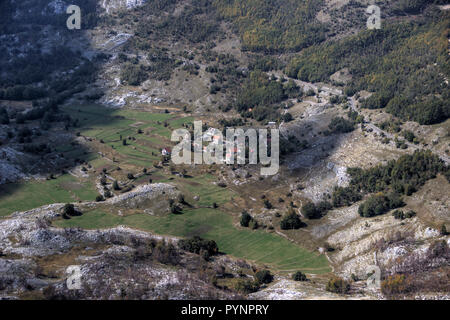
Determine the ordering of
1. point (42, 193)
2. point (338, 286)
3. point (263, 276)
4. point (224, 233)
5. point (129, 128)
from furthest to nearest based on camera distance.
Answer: point (129, 128) < point (42, 193) < point (224, 233) < point (263, 276) < point (338, 286)

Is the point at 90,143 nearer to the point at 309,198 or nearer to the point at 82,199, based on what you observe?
the point at 82,199

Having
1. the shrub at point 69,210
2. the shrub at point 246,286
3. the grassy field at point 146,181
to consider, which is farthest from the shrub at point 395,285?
the shrub at point 69,210

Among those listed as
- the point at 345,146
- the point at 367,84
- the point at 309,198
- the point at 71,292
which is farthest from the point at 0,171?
the point at 367,84

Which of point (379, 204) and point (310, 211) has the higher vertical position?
point (379, 204)

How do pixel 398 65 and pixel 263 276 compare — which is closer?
pixel 263 276

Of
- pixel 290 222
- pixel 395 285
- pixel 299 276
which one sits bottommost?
pixel 299 276

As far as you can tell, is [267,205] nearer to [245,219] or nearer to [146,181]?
[245,219]

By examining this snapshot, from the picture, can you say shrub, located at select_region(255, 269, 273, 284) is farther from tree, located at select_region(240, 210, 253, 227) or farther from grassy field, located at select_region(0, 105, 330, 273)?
tree, located at select_region(240, 210, 253, 227)

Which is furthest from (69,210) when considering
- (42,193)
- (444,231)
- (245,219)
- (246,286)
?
(444,231)

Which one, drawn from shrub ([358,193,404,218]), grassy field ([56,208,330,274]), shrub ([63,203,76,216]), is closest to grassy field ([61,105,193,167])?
grassy field ([56,208,330,274])
